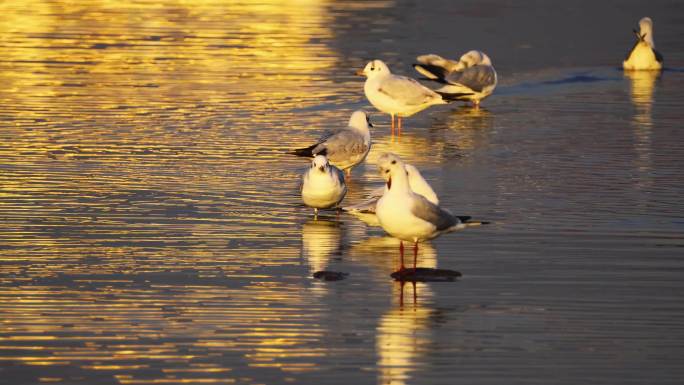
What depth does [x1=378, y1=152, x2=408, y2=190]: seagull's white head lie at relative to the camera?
11.1 meters

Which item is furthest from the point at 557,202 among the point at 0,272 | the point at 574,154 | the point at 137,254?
the point at 0,272

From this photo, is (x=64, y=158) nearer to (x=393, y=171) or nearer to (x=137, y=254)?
(x=137, y=254)

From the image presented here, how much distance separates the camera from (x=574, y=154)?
57.6 feet

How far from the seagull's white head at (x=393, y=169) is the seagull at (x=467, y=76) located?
34.7 ft

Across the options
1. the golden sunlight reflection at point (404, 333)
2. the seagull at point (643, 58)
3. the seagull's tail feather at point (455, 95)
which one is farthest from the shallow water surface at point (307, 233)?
the seagull at point (643, 58)

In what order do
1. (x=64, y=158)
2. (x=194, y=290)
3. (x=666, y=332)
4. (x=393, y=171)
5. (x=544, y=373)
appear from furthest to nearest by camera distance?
1. (x=64, y=158)
2. (x=393, y=171)
3. (x=194, y=290)
4. (x=666, y=332)
5. (x=544, y=373)

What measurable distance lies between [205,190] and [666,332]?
634 cm

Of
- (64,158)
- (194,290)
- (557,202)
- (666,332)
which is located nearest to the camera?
(666,332)

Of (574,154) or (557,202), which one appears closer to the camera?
(557,202)

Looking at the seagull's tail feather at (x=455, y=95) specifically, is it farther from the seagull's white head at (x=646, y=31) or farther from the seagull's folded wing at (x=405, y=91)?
the seagull's white head at (x=646, y=31)

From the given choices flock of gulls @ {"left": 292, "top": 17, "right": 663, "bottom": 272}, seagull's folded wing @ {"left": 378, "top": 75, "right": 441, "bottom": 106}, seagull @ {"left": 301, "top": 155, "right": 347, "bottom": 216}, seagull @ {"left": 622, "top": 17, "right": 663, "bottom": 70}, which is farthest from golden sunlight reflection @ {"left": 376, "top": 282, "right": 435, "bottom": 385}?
seagull @ {"left": 622, "top": 17, "right": 663, "bottom": 70}

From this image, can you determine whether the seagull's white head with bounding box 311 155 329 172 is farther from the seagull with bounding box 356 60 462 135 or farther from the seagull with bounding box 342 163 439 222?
the seagull with bounding box 356 60 462 135

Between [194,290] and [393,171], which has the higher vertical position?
[393,171]

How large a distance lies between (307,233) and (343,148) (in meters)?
2.75
